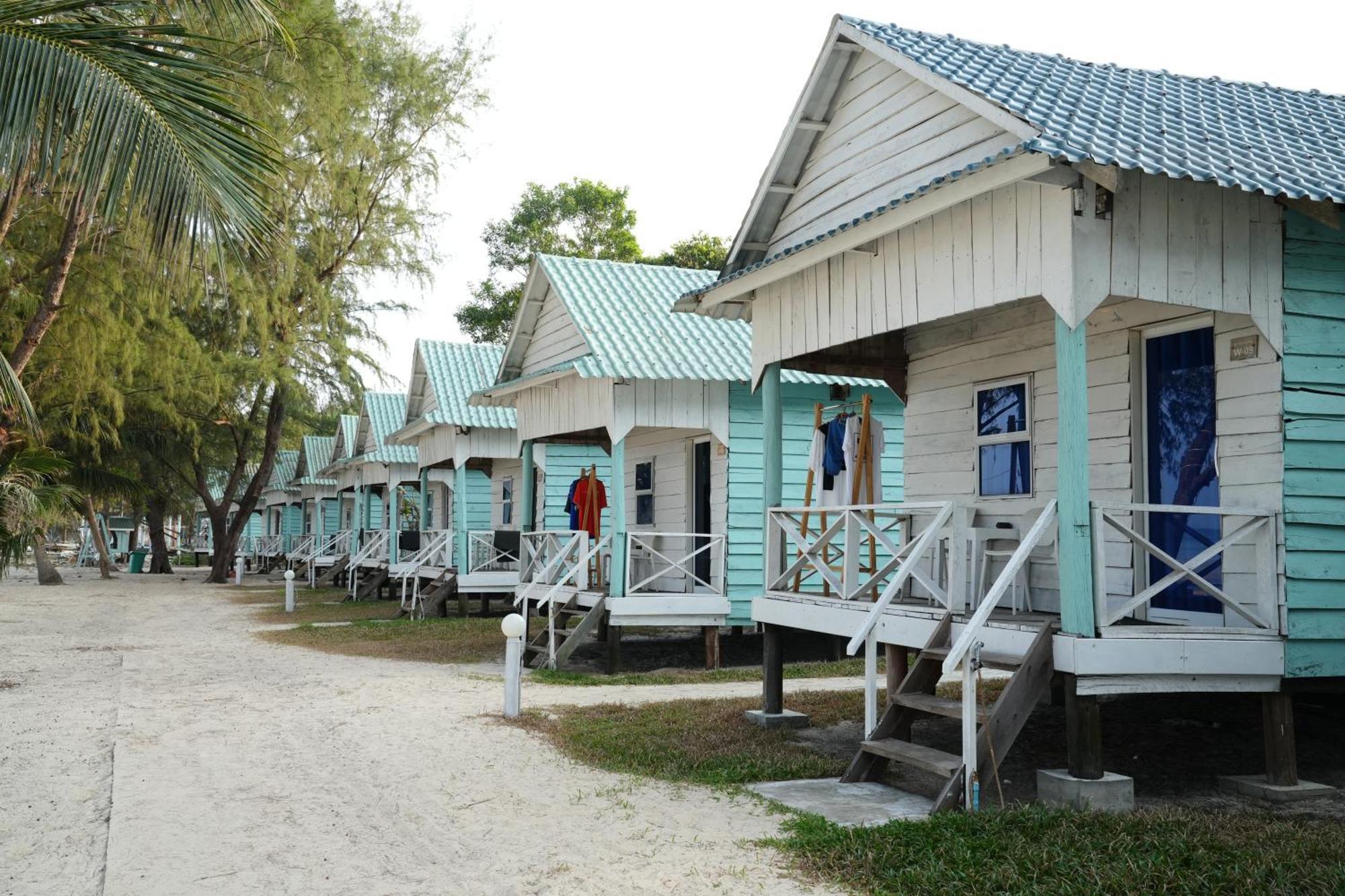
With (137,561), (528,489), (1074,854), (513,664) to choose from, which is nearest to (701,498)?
(528,489)

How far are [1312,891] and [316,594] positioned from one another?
2999 cm

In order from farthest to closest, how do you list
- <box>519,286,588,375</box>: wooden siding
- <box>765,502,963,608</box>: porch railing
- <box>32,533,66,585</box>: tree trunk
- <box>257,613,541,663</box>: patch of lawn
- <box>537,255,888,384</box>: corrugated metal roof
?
<box>32,533,66,585</box>: tree trunk < <box>519,286,588,375</box>: wooden siding < <box>257,613,541,663</box>: patch of lawn < <box>537,255,888,384</box>: corrugated metal roof < <box>765,502,963,608</box>: porch railing

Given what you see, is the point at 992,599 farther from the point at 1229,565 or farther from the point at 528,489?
the point at 528,489

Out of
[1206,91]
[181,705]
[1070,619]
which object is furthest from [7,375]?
[1206,91]

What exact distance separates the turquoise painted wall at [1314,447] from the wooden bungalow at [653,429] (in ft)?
20.3

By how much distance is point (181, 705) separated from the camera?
11.4 metres

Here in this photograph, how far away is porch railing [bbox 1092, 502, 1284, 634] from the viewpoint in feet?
22.4

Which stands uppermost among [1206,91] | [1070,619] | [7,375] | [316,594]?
[1206,91]

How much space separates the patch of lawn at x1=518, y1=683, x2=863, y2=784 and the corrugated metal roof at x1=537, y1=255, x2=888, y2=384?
4497 mm

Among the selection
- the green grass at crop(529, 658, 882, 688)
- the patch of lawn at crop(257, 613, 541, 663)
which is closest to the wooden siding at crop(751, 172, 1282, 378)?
the green grass at crop(529, 658, 882, 688)

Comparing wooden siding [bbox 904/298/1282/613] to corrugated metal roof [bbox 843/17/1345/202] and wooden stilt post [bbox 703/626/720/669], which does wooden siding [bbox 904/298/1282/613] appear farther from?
wooden stilt post [bbox 703/626/720/669]

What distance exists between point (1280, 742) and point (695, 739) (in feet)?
13.8

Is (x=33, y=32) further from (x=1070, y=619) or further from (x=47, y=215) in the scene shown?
(x=47, y=215)

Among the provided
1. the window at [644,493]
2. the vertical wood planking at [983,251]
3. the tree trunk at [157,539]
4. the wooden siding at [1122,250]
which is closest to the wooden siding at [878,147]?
the vertical wood planking at [983,251]
